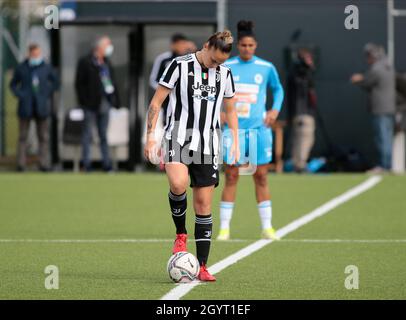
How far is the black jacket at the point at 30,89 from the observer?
2478 centimetres

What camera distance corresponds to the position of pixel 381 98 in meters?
24.9

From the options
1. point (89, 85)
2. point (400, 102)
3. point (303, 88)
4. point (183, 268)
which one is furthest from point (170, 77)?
point (400, 102)

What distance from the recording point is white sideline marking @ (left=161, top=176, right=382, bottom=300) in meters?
10.0

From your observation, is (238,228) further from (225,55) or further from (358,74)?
(358,74)

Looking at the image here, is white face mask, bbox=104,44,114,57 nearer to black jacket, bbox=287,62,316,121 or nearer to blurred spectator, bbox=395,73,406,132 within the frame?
black jacket, bbox=287,62,316,121

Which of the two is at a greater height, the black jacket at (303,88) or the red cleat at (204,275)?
the black jacket at (303,88)

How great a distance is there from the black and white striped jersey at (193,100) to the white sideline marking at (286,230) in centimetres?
121

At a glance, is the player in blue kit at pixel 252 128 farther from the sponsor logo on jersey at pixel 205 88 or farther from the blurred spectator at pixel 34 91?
the blurred spectator at pixel 34 91

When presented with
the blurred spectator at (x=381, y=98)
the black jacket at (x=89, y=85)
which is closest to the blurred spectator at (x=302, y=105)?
the blurred spectator at (x=381, y=98)

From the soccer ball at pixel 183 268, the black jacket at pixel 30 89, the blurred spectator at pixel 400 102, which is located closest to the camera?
the soccer ball at pixel 183 268

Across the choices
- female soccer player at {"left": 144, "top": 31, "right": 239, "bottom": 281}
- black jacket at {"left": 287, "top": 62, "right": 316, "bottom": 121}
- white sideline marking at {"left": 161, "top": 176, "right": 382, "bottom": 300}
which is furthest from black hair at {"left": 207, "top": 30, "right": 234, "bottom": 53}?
black jacket at {"left": 287, "top": 62, "right": 316, "bottom": 121}

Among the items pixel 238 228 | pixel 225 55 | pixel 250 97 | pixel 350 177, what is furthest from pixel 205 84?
pixel 350 177

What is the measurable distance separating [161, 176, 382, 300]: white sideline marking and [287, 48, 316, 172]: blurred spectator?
1.74m

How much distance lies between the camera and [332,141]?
85.6ft
